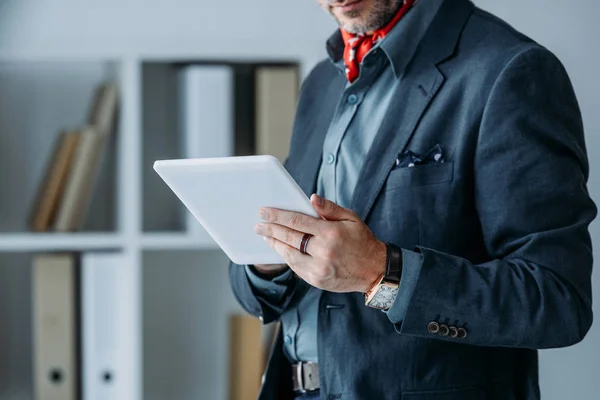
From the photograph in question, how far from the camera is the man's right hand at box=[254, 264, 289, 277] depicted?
4.13 ft

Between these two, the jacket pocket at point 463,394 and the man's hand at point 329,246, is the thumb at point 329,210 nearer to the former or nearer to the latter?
the man's hand at point 329,246

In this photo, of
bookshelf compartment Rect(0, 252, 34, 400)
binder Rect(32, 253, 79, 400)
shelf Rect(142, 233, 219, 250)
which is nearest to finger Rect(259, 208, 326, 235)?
shelf Rect(142, 233, 219, 250)

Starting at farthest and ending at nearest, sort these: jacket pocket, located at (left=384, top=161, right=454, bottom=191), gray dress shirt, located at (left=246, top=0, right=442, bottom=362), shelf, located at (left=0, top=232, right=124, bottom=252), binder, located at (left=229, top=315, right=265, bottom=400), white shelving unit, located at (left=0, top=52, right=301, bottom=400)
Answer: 1. white shelving unit, located at (left=0, top=52, right=301, bottom=400)
2. binder, located at (left=229, top=315, right=265, bottom=400)
3. shelf, located at (left=0, top=232, right=124, bottom=252)
4. gray dress shirt, located at (left=246, top=0, right=442, bottom=362)
5. jacket pocket, located at (left=384, top=161, right=454, bottom=191)

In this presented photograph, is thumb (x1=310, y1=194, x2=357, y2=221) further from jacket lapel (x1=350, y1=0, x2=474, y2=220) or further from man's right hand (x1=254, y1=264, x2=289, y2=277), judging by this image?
man's right hand (x1=254, y1=264, x2=289, y2=277)

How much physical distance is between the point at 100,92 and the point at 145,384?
0.78m

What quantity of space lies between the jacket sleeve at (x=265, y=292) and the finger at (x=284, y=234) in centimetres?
24

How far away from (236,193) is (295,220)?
92 millimetres

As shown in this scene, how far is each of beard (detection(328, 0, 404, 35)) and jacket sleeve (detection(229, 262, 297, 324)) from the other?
1.26 feet

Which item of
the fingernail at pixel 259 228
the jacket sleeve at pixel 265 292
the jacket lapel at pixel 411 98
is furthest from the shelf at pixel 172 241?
the fingernail at pixel 259 228

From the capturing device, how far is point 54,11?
223 centimetres

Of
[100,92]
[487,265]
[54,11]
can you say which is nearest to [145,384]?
[100,92]

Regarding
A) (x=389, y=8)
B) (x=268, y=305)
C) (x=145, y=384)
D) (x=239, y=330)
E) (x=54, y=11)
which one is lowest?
(x=145, y=384)

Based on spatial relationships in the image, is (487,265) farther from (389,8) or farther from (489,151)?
(389,8)

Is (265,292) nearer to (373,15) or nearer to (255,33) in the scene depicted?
(373,15)
